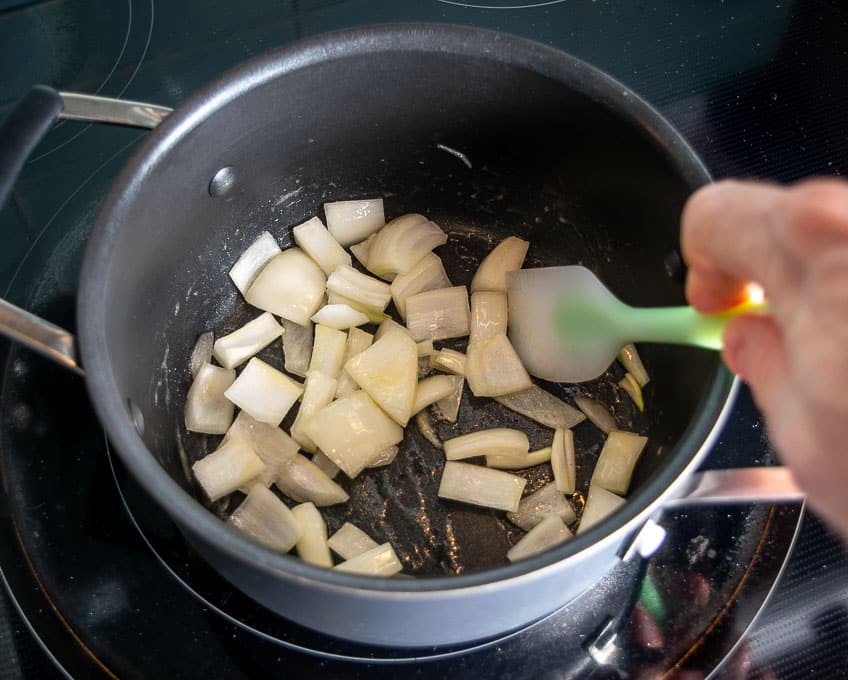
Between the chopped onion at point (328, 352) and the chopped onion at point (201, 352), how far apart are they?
134 mm

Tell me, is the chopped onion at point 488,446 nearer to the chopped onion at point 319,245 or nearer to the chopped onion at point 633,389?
the chopped onion at point 633,389

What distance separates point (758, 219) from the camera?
515 mm

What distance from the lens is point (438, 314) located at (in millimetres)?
1095

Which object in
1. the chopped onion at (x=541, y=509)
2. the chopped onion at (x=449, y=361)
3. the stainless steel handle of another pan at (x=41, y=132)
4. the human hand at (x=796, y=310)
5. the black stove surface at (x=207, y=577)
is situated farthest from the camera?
the chopped onion at (x=449, y=361)

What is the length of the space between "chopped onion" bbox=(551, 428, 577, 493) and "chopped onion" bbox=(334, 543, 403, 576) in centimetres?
23

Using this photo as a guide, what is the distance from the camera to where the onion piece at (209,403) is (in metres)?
1.00

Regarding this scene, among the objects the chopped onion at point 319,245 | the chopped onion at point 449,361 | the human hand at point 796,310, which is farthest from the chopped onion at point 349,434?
the human hand at point 796,310

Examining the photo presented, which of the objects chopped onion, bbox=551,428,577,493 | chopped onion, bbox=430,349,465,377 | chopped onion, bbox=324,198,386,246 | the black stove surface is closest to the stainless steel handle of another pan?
the black stove surface

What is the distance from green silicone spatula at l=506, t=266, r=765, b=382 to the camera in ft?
2.93

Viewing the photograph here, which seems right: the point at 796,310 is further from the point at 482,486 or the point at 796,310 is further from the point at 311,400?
the point at 311,400

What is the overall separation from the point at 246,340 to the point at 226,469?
19cm

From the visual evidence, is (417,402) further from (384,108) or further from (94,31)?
(94,31)

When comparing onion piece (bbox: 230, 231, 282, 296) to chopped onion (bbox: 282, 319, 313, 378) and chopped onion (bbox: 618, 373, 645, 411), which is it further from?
chopped onion (bbox: 618, 373, 645, 411)

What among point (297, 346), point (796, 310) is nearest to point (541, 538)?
point (297, 346)
